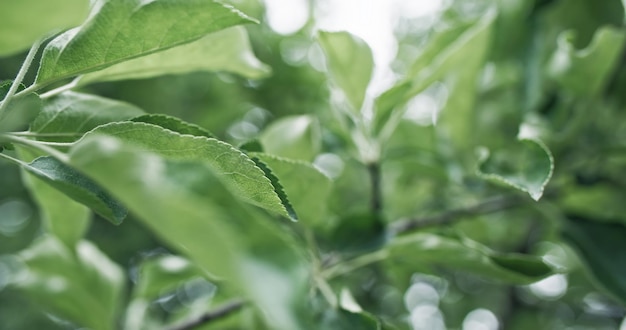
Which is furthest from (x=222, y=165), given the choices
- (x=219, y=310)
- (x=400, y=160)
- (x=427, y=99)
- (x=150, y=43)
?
(x=427, y=99)

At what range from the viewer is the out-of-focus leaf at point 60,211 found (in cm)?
69

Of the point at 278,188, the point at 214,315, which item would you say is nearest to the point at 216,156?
the point at 278,188

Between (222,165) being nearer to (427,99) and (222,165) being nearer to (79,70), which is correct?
(79,70)

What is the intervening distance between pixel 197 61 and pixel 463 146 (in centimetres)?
48

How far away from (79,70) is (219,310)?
379 mm

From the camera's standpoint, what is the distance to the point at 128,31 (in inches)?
19.7

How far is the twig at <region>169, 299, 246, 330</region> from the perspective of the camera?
778 millimetres

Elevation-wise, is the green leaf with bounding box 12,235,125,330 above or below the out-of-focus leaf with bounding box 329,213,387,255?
below

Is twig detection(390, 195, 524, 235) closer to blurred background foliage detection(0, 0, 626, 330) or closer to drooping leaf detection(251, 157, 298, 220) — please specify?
blurred background foliage detection(0, 0, 626, 330)

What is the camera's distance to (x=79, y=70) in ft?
1.70

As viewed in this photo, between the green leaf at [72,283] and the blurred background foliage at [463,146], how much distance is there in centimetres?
15

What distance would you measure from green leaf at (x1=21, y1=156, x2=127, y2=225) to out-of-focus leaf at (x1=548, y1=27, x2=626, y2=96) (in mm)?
677

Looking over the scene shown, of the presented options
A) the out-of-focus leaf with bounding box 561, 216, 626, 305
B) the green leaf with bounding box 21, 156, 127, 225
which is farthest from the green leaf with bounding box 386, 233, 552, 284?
the green leaf with bounding box 21, 156, 127, 225

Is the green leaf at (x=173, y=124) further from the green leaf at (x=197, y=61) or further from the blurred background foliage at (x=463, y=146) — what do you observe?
the blurred background foliage at (x=463, y=146)
